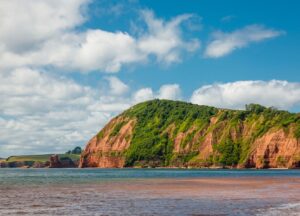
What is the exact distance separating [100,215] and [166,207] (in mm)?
5799

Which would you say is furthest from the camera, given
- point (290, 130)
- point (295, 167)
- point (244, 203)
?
point (290, 130)

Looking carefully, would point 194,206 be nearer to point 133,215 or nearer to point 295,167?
point 133,215

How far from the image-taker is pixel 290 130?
18788 centimetres

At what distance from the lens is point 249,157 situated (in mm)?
196500

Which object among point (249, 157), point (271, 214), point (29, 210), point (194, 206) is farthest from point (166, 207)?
point (249, 157)

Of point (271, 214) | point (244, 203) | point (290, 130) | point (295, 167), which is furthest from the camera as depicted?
point (290, 130)

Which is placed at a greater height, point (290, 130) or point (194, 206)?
point (290, 130)

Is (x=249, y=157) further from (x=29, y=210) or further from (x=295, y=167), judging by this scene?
(x=29, y=210)

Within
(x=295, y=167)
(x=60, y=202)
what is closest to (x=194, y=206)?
(x=60, y=202)

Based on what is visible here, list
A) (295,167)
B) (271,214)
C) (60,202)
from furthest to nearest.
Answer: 1. (295,167)
2. (60,202)
3. (271,214)

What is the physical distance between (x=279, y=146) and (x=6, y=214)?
559 ft

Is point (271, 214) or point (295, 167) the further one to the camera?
point (295, 167)

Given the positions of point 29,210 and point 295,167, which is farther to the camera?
point 295,167

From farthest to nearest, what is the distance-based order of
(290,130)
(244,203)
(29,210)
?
(290,130) → (244,203) → (29,210)
